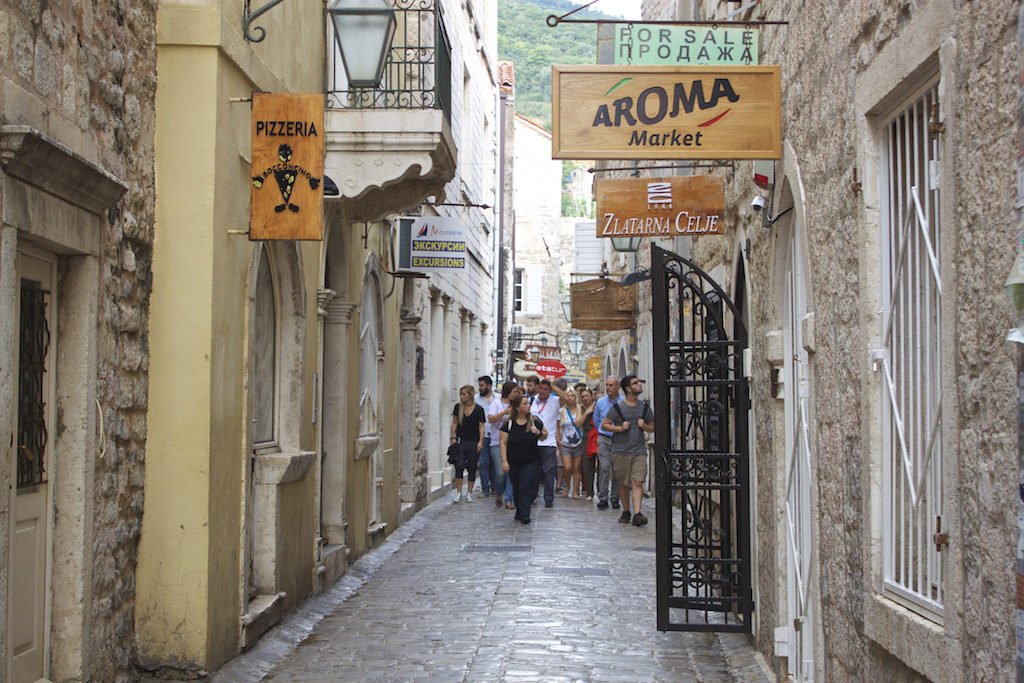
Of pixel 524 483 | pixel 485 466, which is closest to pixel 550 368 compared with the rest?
pixel 485 466

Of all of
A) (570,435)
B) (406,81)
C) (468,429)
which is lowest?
(570,435)

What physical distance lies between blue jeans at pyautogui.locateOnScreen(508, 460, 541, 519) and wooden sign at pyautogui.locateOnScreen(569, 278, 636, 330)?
8519 millimetres

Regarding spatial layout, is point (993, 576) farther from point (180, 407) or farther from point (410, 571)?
point (410, 571)

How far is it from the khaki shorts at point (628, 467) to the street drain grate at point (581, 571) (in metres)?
3.50

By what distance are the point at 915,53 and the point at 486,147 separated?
19750 millimetres

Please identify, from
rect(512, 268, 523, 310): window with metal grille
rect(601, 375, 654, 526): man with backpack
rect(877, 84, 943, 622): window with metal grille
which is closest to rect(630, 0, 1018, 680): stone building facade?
rect(877, 84, 943, 622): window with metal grille

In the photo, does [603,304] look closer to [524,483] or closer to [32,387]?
[524,483]

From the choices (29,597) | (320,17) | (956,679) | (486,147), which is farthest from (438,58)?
(486,147)

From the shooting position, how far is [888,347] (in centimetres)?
482

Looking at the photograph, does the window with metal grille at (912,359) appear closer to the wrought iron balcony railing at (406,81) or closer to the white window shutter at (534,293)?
the wrought iron balcony railing at (406,81)

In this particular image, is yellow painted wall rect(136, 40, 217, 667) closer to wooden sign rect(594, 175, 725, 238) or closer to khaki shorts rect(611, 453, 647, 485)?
wooden sign rect(594, 175, 725, 238)

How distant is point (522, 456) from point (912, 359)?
1027cm

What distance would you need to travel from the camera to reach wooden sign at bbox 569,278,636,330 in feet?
75.2

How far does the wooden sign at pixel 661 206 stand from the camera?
9305 mm
